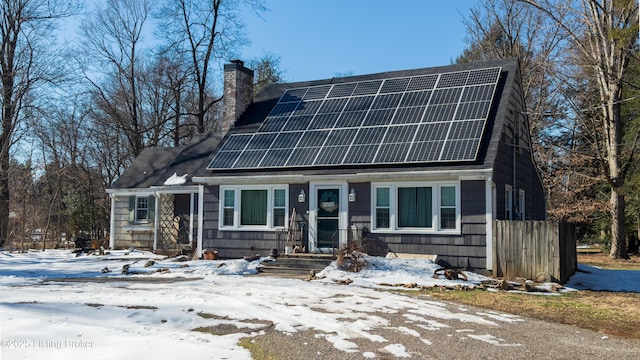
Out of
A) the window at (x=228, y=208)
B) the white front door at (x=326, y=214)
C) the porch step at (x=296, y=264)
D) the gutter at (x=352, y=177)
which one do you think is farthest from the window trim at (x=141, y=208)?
the white front door at (x=326, y=214)

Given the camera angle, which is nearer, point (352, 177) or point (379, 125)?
point (352, 177)

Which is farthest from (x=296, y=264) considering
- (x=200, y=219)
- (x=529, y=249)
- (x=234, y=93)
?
(x=234, y=93)

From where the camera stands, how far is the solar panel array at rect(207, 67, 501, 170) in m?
14.4

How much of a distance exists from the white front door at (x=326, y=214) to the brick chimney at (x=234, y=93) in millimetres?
5043

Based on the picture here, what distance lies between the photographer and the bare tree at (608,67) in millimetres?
21312

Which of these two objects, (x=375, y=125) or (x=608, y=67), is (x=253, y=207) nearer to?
(x=375, y=125)

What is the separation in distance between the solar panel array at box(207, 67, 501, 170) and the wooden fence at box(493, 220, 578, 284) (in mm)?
2039

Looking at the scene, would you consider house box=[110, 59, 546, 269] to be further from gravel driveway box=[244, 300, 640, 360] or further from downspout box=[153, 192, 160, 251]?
gravel driveway box=[244, 300, 640, 360]

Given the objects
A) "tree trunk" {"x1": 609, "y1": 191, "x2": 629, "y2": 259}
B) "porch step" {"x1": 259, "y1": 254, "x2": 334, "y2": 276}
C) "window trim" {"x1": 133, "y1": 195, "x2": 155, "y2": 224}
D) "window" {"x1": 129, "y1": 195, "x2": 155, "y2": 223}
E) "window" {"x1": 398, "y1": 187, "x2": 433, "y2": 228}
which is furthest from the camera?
"tree trunk" {"x1": 609, "y1": 191, "x2": 629, "y2": 259}

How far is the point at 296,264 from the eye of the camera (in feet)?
47.4

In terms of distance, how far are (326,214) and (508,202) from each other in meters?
5.31

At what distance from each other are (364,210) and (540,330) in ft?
24.3

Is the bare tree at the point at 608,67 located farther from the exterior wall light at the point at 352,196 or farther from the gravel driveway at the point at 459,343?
the gravel driveway at the point at 459,343

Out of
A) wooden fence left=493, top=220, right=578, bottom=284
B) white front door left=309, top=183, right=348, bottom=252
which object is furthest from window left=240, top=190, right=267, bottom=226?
wooden fence left=493, top=220, right=578, bottom=284
